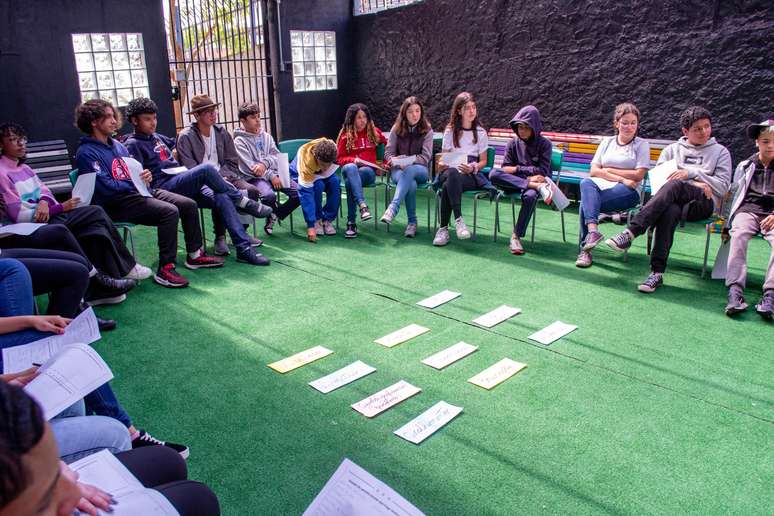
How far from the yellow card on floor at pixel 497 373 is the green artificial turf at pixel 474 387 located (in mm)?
55

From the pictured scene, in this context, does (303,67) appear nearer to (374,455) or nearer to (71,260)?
(71,260)

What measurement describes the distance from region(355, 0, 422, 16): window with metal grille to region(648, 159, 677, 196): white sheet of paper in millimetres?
4874

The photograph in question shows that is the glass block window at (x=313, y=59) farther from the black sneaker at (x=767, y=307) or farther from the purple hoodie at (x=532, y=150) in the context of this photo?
the black sneaker at (x=767, y=307)

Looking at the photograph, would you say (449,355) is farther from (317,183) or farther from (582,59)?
(582,59)

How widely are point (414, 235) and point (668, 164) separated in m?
2.27

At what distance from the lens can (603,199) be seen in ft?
16.4

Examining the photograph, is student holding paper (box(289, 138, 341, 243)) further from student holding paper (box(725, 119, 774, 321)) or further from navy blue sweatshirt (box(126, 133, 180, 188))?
student holding paper (box(725, 119, 774, 321))

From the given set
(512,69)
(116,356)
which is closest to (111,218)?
(116,356)

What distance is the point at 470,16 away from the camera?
304 inches

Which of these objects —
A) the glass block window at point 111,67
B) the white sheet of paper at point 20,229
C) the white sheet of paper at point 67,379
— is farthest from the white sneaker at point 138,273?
the glass block window at point 111,67

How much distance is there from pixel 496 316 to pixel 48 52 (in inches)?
232

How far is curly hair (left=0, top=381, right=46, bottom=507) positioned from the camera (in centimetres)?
73

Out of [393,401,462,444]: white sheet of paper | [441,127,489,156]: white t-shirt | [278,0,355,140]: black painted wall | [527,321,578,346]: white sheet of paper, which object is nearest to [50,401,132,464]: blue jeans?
[393,401,462,444]: white sheet of paper

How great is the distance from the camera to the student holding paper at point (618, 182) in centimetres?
494
